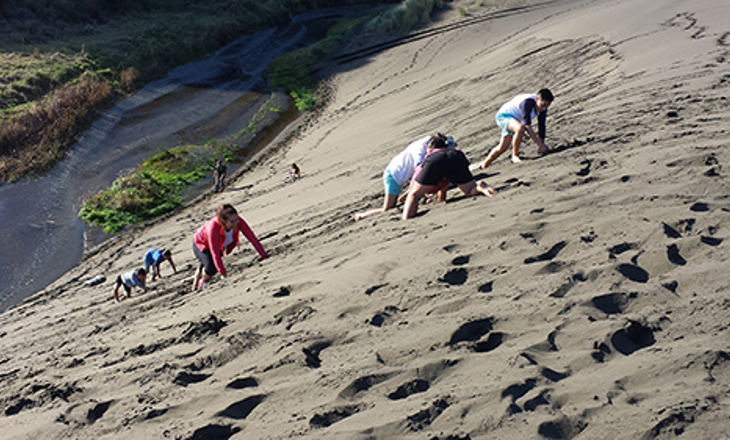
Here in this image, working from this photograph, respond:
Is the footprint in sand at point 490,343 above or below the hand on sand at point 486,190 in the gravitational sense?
below

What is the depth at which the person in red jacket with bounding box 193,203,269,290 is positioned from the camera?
20.7 feet

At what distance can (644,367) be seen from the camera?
10.8ft

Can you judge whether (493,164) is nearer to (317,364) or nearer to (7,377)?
(317,364)

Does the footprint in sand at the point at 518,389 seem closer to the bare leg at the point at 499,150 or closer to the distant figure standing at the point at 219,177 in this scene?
the bare leg at the point at 499,150

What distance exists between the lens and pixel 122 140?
1734 cm

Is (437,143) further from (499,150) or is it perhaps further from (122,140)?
(122,140)

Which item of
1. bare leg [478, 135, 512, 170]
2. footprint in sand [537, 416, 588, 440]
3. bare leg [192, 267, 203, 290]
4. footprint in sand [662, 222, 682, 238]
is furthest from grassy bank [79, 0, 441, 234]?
footprint in sand [537, 416, 588, 440]

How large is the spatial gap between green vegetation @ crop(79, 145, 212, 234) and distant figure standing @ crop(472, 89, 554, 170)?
8.27m

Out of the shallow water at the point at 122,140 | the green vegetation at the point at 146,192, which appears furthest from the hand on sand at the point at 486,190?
the green vegetation at the point at 146,192

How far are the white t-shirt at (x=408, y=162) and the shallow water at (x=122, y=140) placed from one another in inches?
288

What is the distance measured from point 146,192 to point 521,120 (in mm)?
9209

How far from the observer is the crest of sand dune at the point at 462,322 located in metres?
3.26

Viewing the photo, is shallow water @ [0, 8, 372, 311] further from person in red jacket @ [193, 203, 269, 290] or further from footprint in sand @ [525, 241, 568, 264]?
footprint in sand @ [525, 241, 568, 264]

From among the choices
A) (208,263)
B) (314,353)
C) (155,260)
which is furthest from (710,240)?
(155,260)
